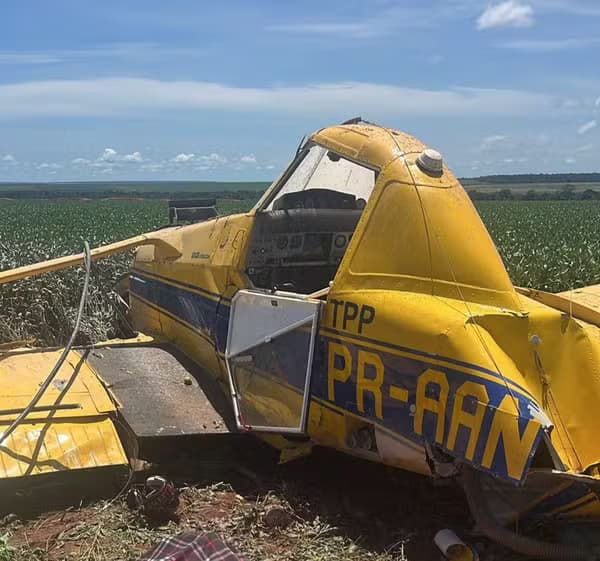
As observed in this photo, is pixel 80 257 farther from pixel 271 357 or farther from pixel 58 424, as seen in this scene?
pixel 271 357

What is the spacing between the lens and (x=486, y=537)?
166 inches

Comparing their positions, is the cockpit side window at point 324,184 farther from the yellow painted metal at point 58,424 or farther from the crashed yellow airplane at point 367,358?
the yellow painted metal at point 58,424

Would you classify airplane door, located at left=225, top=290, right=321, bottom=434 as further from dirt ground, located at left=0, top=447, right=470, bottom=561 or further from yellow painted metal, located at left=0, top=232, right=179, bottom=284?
yellow painted metal, located at left=0, top=232, right=179, bottom=284

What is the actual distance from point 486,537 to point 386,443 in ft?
2.52

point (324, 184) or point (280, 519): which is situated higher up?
point (324, 184)

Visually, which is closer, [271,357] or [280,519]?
[280,519]

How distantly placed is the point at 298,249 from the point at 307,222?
227mm

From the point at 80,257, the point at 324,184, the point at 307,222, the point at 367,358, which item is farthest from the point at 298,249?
the point at 367,358

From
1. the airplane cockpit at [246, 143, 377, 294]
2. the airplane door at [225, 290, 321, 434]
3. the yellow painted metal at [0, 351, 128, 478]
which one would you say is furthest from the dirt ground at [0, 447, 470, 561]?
the airplane cockpit at [246, 143, 377, 294]

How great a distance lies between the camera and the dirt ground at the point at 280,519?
416 centimetres

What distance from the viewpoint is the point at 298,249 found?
20.0 feet

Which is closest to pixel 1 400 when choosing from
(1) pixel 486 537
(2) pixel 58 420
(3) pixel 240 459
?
(2) pixel 58 420

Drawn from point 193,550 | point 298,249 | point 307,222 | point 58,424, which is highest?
point 307,222

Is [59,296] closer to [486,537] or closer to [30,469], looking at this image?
[30,469]
